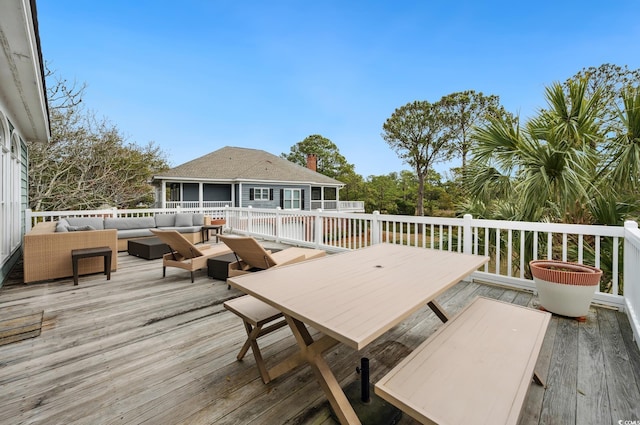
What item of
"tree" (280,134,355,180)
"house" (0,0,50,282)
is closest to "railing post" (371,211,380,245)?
"house" (0,0,50,282)

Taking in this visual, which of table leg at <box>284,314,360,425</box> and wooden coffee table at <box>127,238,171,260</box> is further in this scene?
wooden coffee table at <box>127,238,171,260</box>

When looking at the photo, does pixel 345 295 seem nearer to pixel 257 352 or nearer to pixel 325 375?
pixel 325 375

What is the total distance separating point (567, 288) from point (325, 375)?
2.84 meters

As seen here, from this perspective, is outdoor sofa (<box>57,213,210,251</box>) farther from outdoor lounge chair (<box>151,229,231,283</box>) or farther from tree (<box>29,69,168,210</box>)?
tree (<box>29,69,168,210</box>)

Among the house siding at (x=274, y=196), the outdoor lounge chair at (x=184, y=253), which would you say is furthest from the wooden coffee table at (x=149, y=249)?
the house siding at (x=274, y=196)

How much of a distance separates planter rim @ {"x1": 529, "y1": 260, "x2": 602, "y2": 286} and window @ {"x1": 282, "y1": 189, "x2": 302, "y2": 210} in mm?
16374

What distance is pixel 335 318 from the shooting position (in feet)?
4.76

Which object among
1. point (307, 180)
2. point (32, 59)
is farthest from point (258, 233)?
point (307, 180)

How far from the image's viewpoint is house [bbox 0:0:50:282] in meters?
2.56

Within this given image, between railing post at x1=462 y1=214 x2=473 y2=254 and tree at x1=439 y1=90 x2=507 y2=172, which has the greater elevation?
tree at x1=439 y1=90 x2=507 y2=172

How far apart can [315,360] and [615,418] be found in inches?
69.8

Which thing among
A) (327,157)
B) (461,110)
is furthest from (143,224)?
(327,157)

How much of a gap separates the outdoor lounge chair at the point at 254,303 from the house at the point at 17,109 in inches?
106

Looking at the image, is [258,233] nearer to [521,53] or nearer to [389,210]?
[521,53]
